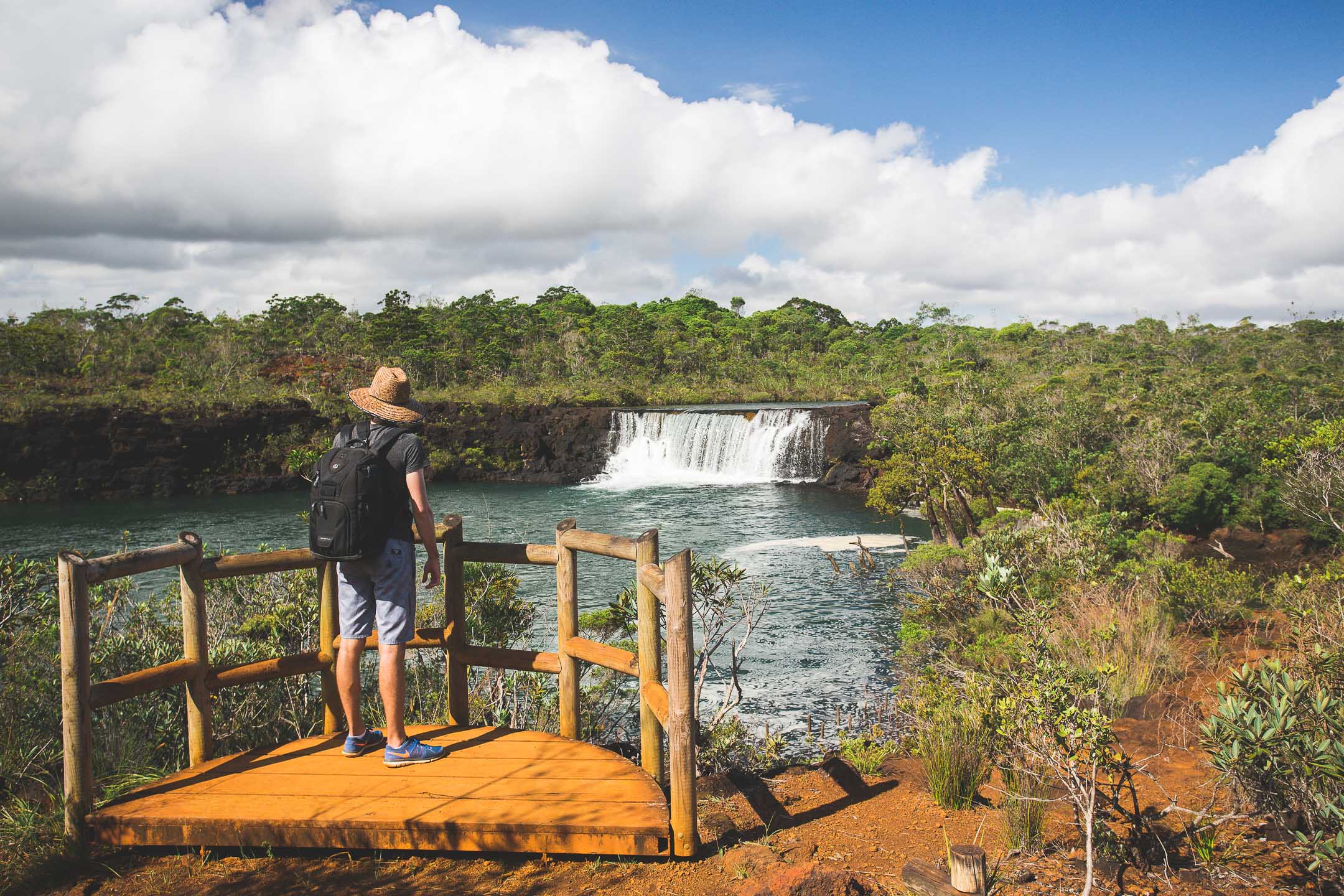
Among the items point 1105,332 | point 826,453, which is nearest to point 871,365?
point 1105,332

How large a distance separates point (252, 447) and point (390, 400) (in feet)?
104

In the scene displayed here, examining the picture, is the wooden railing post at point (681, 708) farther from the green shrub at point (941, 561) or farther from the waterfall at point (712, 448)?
the waterfall at point (712, 448)

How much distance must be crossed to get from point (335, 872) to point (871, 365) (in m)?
45.1

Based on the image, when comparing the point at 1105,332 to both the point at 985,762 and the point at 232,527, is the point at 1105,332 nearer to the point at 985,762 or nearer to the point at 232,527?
the point at 232,527

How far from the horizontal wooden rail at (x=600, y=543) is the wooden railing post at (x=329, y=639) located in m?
1.27

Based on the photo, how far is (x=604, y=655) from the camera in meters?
4.14

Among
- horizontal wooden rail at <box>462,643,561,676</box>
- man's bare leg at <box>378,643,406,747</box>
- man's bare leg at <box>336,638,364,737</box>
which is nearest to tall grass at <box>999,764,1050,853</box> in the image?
horizontal wooden rail at <box>462,643,561,676</box>

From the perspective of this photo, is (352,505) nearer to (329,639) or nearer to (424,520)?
(424,520)

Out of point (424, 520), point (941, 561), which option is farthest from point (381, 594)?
point (941, 561)

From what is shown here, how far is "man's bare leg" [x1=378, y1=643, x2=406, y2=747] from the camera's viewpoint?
13.2ft

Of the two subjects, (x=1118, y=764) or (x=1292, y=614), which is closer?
(x=1118, y=764)

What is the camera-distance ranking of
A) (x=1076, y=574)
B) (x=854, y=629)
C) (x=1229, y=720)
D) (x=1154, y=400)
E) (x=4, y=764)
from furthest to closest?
(x=1154, y=400) → (x=854, y=629) → (x=1076, y=574) → (x=4, y=764) → (x=1229, y=720)

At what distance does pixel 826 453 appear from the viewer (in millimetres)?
27547

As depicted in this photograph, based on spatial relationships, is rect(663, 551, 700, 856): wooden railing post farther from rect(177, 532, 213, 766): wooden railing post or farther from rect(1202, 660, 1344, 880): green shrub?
rect(177, 532, 213, 766): wooden railing post
